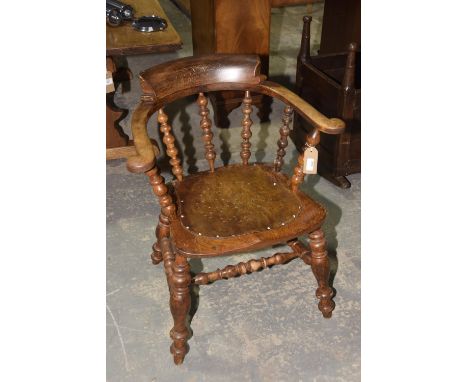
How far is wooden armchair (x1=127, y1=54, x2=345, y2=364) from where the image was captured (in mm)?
1844

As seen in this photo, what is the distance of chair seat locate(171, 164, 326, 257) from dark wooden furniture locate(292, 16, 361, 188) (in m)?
0.87

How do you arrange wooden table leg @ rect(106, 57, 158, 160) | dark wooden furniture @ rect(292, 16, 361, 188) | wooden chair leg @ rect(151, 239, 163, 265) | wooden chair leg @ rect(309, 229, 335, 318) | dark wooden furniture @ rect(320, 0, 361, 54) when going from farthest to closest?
dark wooden furniture @ rect(320, 0, 361, 54), wooden table leg @ rect(106, 57, 158, 160), dark wooden furniture @ rect(292, 16, 361, 188), wooden chair leg @ rect(151, 239, 163, 265), wooden chair leg @ rect(309, 229, 335, 318)

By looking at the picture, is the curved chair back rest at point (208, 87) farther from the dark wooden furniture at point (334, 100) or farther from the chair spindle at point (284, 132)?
the dark wooden furniture at point (334, 100)

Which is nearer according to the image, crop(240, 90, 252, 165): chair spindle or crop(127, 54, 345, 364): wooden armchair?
crop(127, 54, 345, 364): wooden armchair

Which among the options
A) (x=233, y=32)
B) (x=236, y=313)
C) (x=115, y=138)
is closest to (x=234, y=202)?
(x=236, y=313)

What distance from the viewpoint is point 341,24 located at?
12.6 ft

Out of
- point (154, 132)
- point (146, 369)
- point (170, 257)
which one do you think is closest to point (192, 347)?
point (146, 369)

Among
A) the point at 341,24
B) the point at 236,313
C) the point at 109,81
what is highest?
the point at 341,24

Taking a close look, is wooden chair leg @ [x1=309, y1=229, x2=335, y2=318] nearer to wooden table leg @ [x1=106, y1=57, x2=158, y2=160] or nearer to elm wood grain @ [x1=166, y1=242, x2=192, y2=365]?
elm wood grain @ [x1=166, y1=242, x2=192, y2=365]

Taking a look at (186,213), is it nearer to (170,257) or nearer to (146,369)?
(170,257)

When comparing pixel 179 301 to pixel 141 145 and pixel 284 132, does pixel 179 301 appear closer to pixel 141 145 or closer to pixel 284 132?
pixel 141 145

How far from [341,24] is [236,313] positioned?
8.29 ft

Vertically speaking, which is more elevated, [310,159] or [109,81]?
[109,81]

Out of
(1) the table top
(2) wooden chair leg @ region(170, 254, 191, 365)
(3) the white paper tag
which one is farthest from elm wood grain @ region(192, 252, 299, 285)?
(3) the white paper tag
